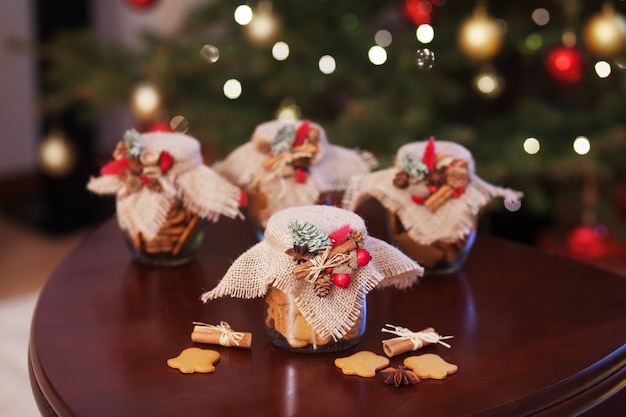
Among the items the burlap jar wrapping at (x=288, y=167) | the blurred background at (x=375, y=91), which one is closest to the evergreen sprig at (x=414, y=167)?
the burlap jar wrapping at (x=288, y=167)

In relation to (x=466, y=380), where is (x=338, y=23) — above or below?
above

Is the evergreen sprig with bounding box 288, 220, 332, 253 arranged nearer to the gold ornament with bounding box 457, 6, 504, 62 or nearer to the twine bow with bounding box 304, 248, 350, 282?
the twine bow with bounding box 304, 248, 350, 282

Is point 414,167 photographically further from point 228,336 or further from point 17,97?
point 17,97

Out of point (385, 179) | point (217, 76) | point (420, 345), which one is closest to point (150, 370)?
point (420, 345)

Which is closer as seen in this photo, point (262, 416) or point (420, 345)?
point (262, 416)

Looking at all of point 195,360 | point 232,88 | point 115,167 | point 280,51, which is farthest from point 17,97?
point 195,360

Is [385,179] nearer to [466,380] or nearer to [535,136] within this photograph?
[466,380]
